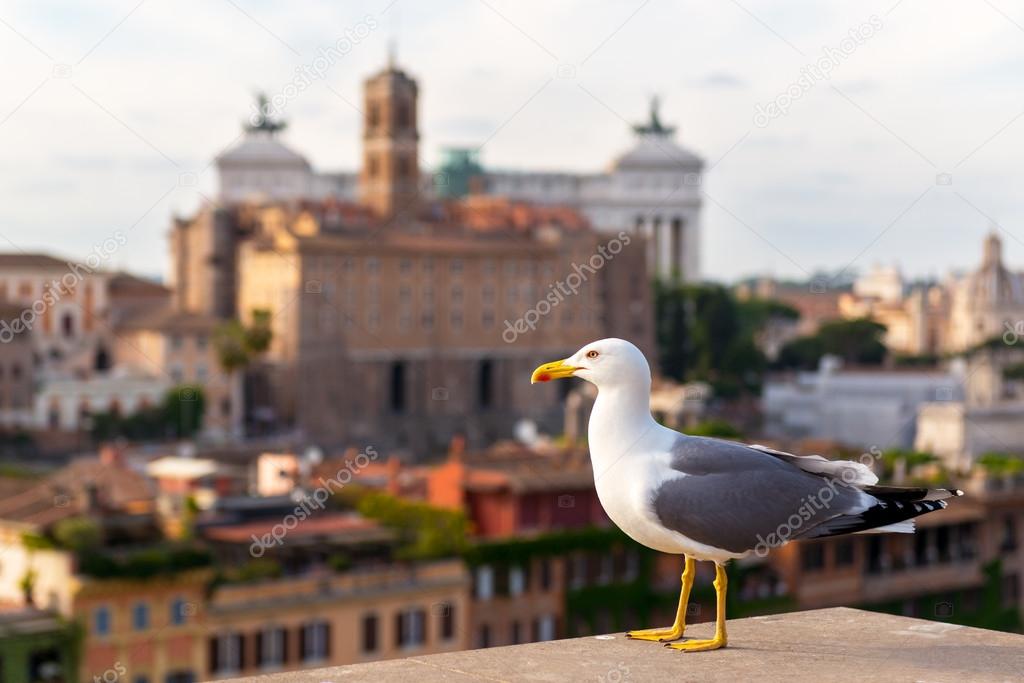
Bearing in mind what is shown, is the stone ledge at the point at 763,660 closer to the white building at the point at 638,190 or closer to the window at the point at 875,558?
the window at the point at 875,558

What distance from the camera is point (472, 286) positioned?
59.0m

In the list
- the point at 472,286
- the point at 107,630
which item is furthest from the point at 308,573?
the point at 472,286

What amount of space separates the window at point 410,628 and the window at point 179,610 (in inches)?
117

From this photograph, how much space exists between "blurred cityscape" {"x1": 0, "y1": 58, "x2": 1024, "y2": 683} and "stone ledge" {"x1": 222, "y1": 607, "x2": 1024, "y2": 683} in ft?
37.8

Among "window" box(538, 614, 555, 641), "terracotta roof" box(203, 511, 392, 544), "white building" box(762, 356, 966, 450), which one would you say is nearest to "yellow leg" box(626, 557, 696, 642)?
"terracotta roof" box(203, 511, 392, 544)

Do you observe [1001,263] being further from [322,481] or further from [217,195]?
[322,481]

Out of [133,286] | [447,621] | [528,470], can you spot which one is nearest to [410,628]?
[447,621]

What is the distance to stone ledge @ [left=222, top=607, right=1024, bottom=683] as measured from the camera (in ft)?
14.4

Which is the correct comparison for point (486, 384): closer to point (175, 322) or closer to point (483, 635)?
point (175, 322)

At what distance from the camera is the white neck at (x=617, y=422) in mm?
5004

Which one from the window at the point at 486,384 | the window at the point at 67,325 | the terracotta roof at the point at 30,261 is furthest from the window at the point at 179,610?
the window at the point at 486,384

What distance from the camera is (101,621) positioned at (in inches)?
868

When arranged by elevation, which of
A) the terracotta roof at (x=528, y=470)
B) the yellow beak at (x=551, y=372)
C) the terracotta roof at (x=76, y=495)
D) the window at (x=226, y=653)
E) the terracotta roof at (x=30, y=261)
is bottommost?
the window at (x=226, y=653)

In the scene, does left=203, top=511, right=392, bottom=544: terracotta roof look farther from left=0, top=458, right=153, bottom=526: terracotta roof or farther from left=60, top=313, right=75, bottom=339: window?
left=60, top=313, right=75, bottom=339: window
